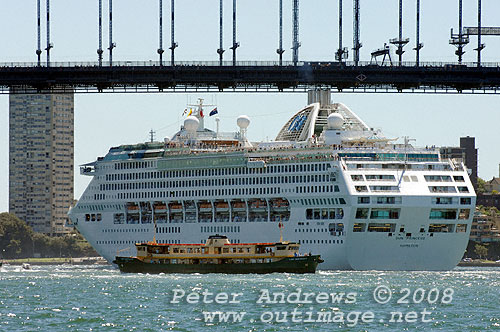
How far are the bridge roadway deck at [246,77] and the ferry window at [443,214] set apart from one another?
20.7 metres

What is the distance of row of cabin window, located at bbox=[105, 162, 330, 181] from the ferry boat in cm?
793

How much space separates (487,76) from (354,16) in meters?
13.5

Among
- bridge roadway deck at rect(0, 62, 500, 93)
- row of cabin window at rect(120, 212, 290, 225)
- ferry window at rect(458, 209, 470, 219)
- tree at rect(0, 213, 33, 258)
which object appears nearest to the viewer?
bridge roadway deck at rect(0, 62, 500, 93)

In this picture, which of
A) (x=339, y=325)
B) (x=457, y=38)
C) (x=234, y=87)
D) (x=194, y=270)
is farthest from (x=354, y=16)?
(x=339, y=325)

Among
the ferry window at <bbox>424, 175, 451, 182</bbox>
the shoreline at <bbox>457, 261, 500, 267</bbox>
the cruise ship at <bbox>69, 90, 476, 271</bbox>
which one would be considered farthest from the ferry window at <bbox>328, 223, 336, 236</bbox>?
the shoreline at <bbox>457, 261, 500, 267</bbox>

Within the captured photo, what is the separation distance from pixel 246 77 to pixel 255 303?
17571 mm

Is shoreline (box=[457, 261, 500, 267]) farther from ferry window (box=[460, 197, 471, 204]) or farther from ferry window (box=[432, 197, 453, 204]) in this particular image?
ferry window (box=[432, 197, 453, 204])

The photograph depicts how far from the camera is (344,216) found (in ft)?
345

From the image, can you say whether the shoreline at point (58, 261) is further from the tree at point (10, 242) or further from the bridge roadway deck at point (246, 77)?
the bridge roadway deck at point (246, 77)

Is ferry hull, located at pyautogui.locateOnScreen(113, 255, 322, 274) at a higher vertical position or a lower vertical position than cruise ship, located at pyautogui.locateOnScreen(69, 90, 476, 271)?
lower

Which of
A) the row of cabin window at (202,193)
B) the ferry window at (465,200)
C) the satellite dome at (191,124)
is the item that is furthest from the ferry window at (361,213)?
the satellite dome at (191,124)

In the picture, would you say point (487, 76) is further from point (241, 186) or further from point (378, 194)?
point (241, 186)

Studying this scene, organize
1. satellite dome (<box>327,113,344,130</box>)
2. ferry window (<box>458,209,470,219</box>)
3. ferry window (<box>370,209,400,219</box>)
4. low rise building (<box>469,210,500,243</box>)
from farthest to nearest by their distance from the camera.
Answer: low rise building (<box>469,210,500,243</box>) < satellite dome (<box>327,113,344,130</box>) < ferry window (<box>458,209,470,219</box>) < ferry window (<box>370,209,400,219</box>)

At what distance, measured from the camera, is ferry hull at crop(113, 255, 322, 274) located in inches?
3952
